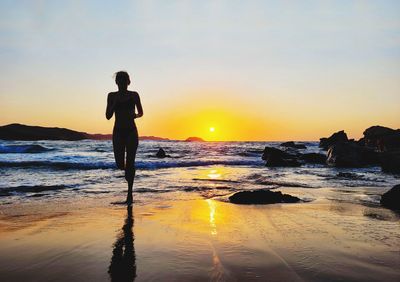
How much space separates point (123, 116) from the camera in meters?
5.81

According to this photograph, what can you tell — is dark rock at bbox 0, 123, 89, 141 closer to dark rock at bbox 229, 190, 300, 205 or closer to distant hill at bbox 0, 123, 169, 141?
distant hill at bbox 0, 123, 169, 141

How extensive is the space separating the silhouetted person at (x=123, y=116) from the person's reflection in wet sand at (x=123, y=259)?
223 cm

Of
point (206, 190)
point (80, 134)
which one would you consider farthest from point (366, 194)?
point (80, 134)

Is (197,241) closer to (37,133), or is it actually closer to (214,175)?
(214,175)

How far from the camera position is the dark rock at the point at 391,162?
1506 centimetres

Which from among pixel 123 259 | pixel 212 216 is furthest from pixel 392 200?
pixel 123 259

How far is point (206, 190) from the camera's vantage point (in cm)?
802

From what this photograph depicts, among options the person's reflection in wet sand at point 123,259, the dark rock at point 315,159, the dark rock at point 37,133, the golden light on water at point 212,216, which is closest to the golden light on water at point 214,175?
the golden light on water at point 212,216

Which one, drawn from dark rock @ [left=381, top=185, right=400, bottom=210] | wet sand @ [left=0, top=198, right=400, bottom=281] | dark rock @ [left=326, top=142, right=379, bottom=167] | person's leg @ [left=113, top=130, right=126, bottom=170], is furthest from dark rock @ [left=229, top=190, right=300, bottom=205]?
dark rock @ [left=326, top=142, right=379, bottom=167]

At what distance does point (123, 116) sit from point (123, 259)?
341 centimetres

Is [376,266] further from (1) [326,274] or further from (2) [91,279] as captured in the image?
(2) [91,279]

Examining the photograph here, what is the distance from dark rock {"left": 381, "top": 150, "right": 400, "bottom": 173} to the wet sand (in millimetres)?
11193

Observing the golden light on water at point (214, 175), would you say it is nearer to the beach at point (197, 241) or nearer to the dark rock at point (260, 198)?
the dark rock at point (260, 198)

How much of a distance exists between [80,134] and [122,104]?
392 ft
